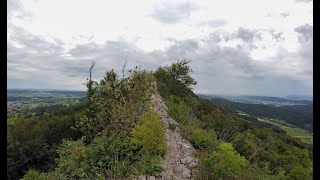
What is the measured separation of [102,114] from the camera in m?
10.3

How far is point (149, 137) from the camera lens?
820 cm

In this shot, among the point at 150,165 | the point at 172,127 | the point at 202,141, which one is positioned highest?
the point at 172,127

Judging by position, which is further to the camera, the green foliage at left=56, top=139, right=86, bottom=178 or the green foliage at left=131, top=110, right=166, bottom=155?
the green foliage at left=131, top=110, right=166, bottom=155

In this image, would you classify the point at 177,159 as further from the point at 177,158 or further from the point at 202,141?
the point at 202,141

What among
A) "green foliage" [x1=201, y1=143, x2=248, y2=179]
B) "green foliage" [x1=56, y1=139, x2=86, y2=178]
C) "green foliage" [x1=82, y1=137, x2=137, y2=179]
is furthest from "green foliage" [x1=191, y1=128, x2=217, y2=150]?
"green foliage" [x1=56, y1=139, x2=86, y2=178]

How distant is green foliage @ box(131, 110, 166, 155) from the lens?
8.17m

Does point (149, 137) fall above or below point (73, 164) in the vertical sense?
above

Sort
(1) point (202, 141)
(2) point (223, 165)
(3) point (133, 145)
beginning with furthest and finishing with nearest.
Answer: (1) point (202, 141)
(3) point (133, 145)
(2) point (223, 165)

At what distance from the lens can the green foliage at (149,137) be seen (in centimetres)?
817

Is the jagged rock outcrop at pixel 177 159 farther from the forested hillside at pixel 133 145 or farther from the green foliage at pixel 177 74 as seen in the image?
the green foliage at pixel 177 74

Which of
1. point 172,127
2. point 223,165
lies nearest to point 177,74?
point 172,127

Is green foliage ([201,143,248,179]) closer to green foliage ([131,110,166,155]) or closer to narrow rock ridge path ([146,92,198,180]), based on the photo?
Answer: narrow rock ridge path ([146,92,198,180])

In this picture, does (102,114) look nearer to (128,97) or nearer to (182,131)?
(128,97)
